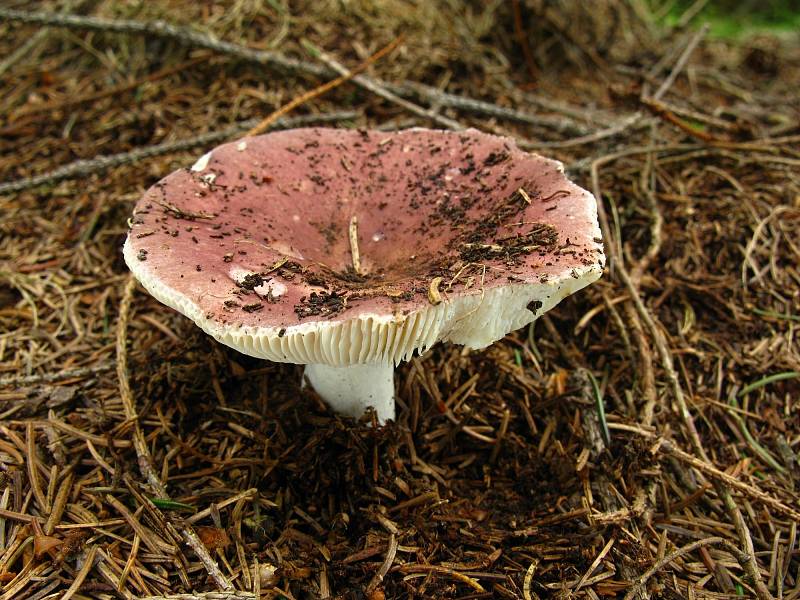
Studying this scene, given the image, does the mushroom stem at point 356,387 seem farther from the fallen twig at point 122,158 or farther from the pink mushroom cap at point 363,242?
the fallen twig at point 122,158

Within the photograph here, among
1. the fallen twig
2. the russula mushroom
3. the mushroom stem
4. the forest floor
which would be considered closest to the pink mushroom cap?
the russula mushroom

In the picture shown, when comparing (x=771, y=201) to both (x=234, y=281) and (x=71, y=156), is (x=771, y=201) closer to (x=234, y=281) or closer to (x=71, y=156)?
(x=234, y=281)

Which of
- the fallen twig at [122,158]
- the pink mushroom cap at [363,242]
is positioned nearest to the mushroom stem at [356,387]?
the pink mushroom cap at [363,242]

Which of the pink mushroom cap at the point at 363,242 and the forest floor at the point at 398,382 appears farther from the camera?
the forest floor at the point at 398,382

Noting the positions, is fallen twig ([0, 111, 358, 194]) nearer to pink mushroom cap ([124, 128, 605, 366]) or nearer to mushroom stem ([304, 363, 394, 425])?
pink mushroom cap ([124, 128, 605, 366])

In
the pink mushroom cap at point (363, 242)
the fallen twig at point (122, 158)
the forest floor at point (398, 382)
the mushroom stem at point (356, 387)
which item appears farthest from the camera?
the fallen twig at point (122, 158)

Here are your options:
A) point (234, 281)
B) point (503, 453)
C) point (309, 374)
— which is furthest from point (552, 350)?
point (234, 281)

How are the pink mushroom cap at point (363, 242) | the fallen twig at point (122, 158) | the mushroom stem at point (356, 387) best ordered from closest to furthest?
1. the pink mushroom cap at point (363, 242)
2. the mushroom stem at point (356, 387)
3. the fallen twig at point (122, 158)
